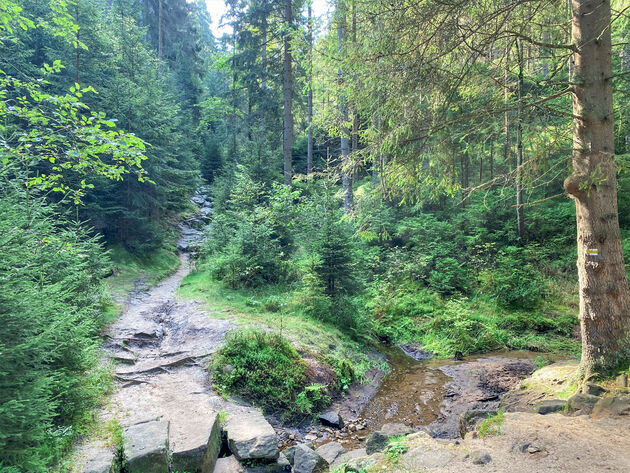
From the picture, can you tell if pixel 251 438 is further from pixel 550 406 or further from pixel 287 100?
pixel 287 100

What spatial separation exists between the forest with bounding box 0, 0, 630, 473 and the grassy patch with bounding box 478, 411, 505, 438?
0.18 feet

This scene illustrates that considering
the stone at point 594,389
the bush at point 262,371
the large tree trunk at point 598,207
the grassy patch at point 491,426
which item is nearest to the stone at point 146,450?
the bush at point 262,371

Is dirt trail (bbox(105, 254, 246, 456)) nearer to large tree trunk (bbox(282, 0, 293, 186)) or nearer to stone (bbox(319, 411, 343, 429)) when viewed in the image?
stone (bbox(319, 411, 343, 429))

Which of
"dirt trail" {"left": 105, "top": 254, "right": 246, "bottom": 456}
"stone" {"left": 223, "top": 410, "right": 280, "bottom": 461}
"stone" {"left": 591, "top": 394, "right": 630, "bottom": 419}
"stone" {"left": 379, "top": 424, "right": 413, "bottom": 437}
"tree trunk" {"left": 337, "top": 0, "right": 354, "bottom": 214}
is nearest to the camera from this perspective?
"stone" {"left": 591, "top": 394, "right": 630, "bottom": 419}

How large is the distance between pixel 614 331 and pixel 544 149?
2.93 meters

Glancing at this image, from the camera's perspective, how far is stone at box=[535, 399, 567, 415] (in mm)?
5066

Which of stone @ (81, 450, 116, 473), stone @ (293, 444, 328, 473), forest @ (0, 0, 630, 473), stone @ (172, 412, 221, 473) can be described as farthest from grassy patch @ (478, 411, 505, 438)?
stone @ (81, 450, 116, 473)

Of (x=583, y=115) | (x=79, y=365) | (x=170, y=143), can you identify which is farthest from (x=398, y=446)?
(x=170, y=143)

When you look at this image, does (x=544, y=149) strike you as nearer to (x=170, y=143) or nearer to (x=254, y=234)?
(x=254, y=234)

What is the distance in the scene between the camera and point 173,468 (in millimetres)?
4055

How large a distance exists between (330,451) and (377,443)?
0.76m

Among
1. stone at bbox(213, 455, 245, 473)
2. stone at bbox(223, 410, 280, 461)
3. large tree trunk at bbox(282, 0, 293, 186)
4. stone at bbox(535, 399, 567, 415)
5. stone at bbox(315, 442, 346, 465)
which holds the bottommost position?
stone at bbox(315, 442, 346, 465)

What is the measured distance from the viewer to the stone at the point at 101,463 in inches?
143

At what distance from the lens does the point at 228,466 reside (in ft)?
14.6
